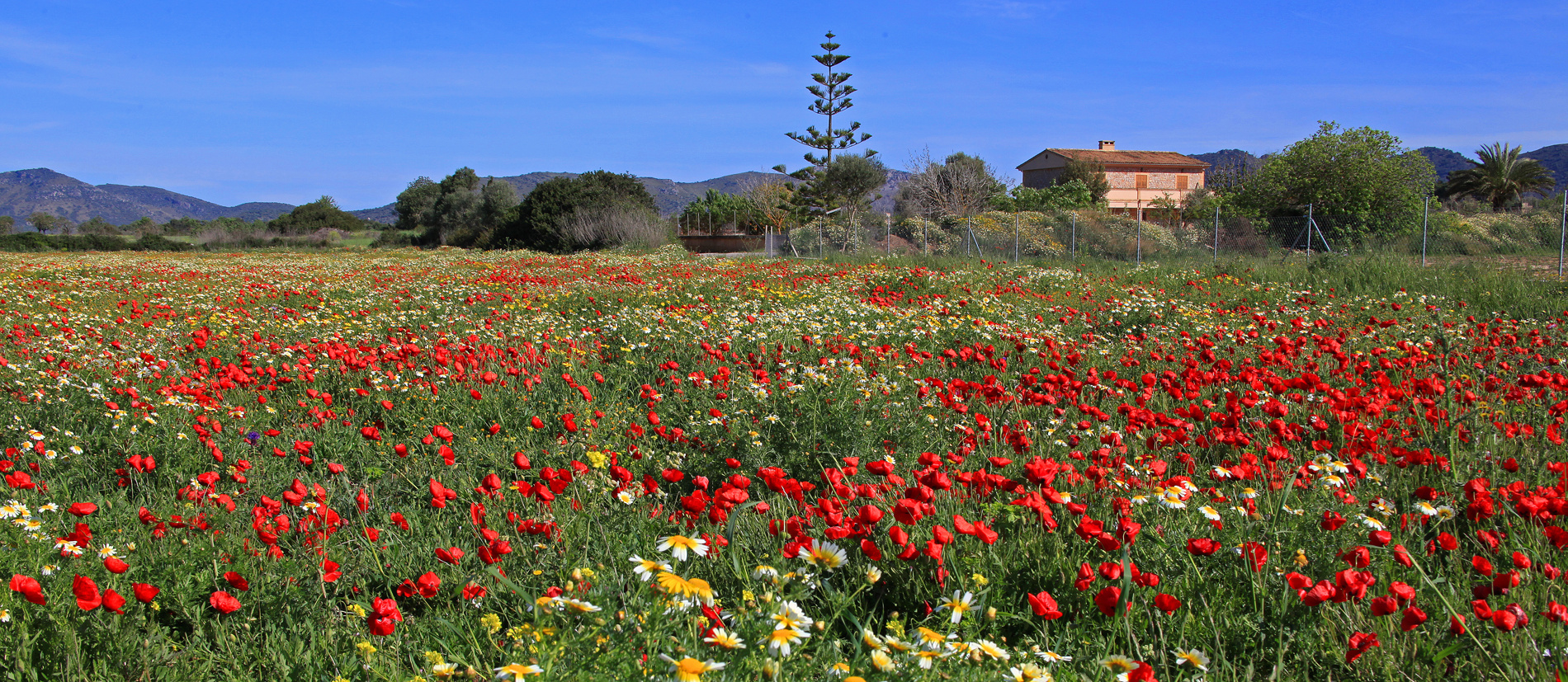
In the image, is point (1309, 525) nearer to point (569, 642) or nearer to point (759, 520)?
point (759, 520)

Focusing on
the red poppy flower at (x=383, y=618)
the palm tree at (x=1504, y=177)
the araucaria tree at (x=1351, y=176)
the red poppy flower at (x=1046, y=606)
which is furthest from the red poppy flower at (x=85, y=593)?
the palm tree at (x=1504, y=177)

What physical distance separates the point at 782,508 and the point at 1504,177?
57.1m

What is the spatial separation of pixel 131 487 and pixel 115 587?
4.28 feet

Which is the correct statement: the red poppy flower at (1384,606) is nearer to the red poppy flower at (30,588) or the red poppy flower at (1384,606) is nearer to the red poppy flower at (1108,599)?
the red poppy flower at (1108,599)

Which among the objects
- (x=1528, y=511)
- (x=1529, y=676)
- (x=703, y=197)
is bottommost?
(x=1529, y=676)

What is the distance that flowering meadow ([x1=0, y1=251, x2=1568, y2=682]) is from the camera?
5.33ft

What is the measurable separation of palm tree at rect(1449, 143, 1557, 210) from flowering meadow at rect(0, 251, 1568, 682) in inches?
2012

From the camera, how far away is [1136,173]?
2404 inches

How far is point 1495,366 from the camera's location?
4.41m

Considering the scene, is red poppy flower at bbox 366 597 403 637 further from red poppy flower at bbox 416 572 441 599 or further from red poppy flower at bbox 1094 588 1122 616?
red poppy flower at bbox 1094 588 1122 616

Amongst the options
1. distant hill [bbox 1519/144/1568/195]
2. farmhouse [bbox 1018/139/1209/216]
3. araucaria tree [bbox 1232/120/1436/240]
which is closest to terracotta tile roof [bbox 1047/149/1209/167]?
farmhouse [bbox 1018/139/1209/216]

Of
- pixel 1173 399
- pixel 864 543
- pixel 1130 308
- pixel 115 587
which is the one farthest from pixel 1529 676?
pixel 1130 308

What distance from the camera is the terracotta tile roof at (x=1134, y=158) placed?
196ft

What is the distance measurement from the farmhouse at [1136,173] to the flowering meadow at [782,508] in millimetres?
57819
